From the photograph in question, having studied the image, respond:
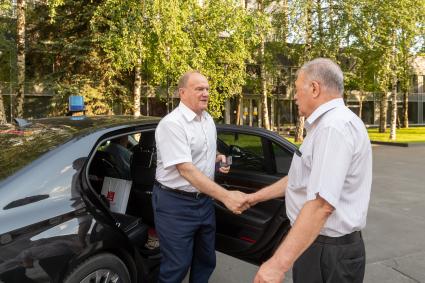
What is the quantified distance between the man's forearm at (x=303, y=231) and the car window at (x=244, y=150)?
208 centimetres

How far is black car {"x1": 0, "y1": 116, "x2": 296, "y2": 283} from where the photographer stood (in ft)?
7.45

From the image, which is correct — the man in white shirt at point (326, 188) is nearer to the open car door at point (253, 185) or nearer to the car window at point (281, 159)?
the open car door at point (253, 185)

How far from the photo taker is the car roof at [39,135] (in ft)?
8.45

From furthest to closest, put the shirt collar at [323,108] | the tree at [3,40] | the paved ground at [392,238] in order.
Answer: the tree at [3,40]
the paved ground at [392,238]
the shirt collar at [323,108]

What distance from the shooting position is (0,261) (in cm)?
212

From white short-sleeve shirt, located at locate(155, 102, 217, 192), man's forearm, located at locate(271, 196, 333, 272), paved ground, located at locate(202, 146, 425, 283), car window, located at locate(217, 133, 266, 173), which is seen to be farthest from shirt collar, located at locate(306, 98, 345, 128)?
paved ground, located at locate(202, 146, 425, 283)

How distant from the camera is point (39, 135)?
3.01 meters

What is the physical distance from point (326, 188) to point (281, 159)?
2.13 meters

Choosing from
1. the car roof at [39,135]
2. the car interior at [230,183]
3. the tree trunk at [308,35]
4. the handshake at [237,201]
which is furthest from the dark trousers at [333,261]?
the tree trunk at [308,35]

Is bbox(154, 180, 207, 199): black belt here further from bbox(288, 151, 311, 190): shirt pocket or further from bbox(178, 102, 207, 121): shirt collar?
bbox(288, 151, 311, 190): shirt pocket

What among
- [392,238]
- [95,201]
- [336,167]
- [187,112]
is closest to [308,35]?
[392,238]

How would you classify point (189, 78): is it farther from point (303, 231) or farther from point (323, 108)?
point (303, 231)

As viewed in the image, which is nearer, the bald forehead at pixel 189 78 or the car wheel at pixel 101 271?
the car wheel at pixel 101 271

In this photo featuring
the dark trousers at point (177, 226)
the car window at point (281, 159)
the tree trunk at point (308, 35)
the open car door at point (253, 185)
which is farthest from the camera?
the tree trunk at point (308, 35)
